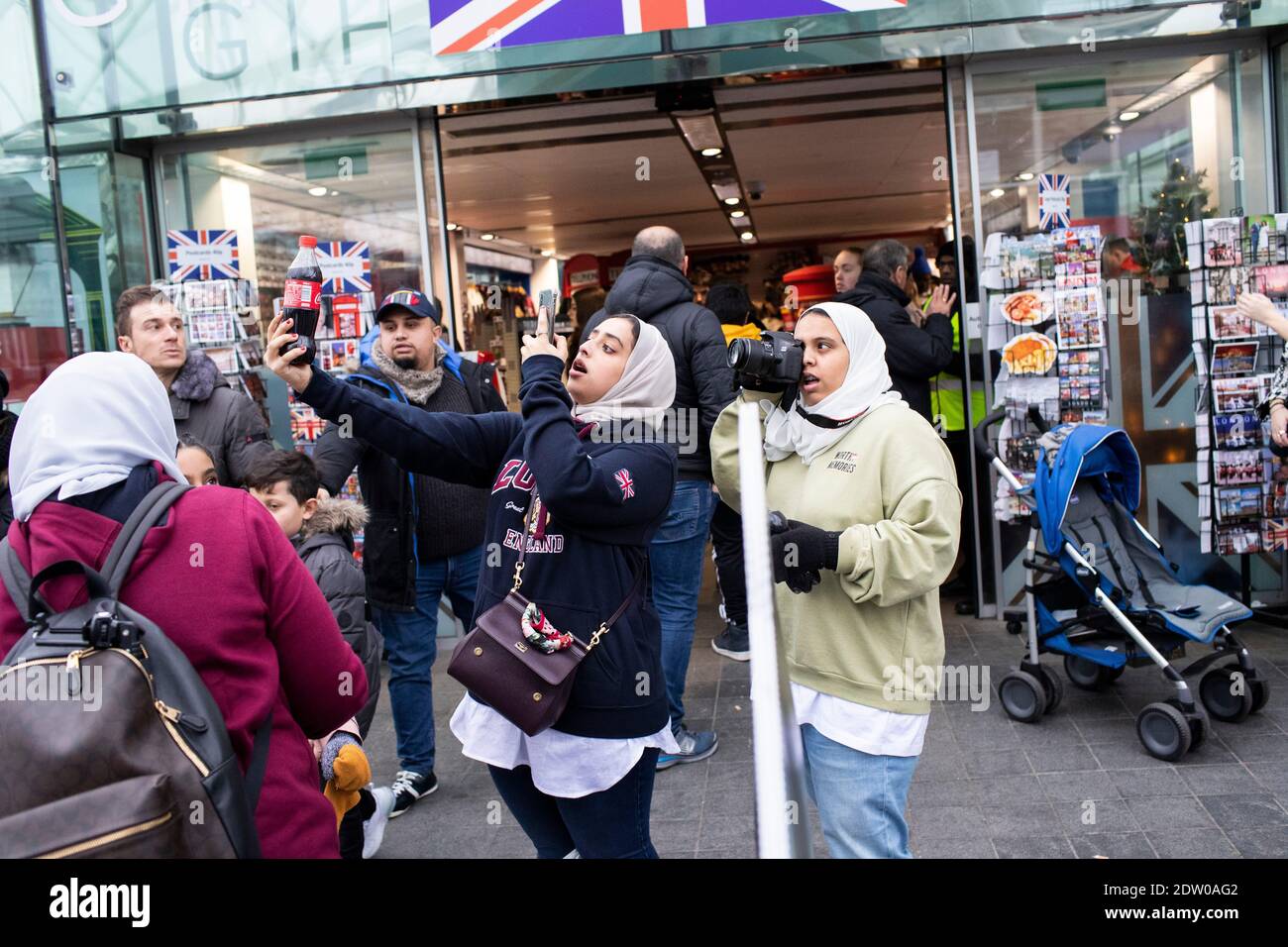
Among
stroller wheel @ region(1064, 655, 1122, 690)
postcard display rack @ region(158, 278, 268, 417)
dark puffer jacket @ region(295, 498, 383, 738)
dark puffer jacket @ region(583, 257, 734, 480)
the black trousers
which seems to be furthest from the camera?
postcard display rack @ region(158, 278, 268, 417)

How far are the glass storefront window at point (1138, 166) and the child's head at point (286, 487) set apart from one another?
409cm

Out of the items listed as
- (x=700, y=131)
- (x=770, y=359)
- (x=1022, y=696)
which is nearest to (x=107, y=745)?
(x=770, y=359)

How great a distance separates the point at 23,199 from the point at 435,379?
11.9 feet

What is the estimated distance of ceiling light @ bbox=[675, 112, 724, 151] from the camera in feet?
26.8

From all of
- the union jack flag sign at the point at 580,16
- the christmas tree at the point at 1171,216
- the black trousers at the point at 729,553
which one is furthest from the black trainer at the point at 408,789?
the christmas tree at the point at 1171,216

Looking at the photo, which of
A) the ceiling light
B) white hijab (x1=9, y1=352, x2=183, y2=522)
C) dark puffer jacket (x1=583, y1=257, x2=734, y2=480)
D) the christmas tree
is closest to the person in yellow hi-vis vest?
the christmas tree

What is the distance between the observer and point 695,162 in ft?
34.5

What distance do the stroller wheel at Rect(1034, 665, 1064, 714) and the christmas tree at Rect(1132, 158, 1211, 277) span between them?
253 cm

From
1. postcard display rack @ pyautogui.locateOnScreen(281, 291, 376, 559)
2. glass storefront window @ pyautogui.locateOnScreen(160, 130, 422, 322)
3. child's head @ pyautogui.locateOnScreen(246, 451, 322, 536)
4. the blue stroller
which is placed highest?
glass storefront window @ pyautogui.locateOnScreen(160, 130, 422, 322)

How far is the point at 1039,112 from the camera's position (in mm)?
6273

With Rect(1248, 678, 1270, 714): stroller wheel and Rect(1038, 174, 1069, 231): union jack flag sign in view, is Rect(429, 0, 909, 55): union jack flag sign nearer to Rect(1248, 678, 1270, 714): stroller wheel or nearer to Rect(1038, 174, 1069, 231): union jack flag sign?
Rect(1038, 174, 1069, 231): union jack flag sign

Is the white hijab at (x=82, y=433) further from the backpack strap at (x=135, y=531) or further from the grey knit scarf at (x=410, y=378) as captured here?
the grey knit scarf at (x=410, y=378)

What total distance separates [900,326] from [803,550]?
3708 mm

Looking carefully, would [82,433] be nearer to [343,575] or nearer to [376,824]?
[343,575]
